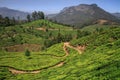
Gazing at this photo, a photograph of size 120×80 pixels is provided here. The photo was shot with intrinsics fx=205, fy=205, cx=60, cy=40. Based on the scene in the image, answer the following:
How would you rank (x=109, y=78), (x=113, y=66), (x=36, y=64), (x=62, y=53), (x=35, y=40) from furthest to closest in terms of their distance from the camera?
(x=35, y=40), (x=62, y=53), (x=36, y=64), (x=113, y=66), (x=109, y=78)

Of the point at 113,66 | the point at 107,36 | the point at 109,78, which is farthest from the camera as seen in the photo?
the point at 107,36

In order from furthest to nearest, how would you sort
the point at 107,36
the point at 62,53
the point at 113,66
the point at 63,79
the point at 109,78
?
1. the point at 62,53
2. the point at 107,36
3. the point at 63,79
4. the point at 113,66
5. the point at 109,78

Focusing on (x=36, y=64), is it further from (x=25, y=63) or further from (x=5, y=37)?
(x=5, y=37)

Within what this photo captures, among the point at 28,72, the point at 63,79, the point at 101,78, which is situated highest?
the point at 101,78

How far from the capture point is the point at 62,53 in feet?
376

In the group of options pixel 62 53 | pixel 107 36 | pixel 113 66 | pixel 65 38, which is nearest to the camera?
pixel 113 66

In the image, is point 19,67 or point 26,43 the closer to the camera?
point 19,67

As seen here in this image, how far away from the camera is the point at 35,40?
7849 inches

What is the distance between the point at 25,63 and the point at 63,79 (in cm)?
4490

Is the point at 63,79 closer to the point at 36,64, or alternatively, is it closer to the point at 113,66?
the point at 113,66

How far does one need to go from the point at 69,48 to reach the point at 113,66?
78915 mm

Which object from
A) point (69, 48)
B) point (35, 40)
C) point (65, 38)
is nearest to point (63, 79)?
point (69, 48)

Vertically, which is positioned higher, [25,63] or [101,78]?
[101,78]

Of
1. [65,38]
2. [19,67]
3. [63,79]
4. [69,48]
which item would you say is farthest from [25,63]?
[65,38]
